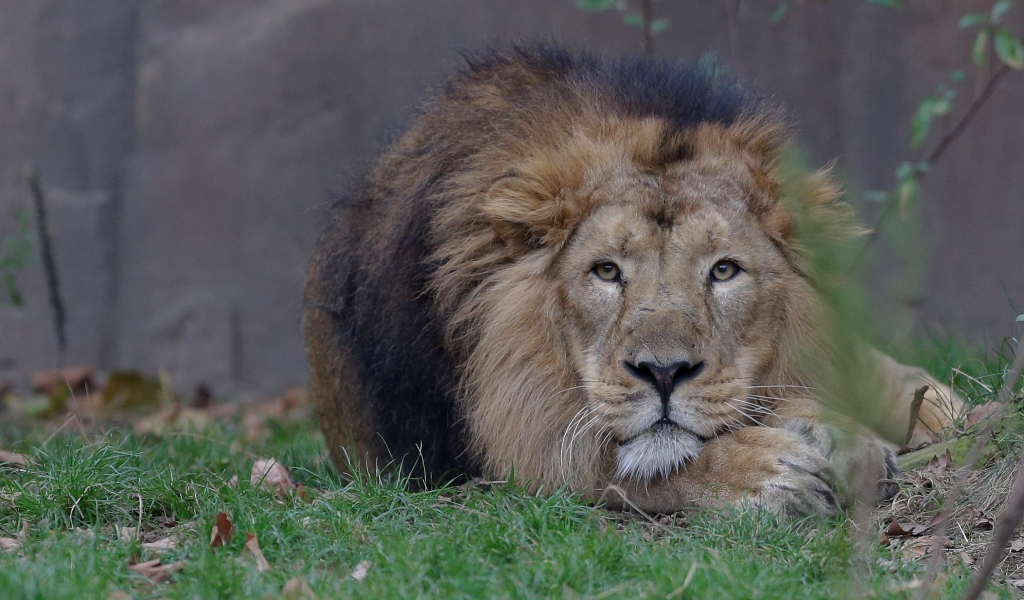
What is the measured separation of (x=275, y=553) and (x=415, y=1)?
5565mm

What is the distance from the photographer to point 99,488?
349 cm

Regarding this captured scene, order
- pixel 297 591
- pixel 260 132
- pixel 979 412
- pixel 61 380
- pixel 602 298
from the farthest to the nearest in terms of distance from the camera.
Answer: pixel 260 132, pixel 61 380, pixel 979 412, pixel 602 298, pixel 297 591

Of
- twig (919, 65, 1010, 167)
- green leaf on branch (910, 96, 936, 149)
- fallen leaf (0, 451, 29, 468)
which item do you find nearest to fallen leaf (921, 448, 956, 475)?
green leaf on branch (910, 96, 936, 149)

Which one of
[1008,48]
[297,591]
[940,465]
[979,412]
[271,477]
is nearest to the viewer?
[297,591]

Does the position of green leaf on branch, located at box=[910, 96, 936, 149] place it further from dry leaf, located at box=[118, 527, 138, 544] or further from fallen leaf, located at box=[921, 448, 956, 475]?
dry leaf, located at box=[118, 527, 138, 544]

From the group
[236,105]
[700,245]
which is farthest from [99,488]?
[236,105]

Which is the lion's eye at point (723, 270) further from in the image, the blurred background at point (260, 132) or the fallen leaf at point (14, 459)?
the blurred background at point (260, 132)

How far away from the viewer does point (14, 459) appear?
13.9ft

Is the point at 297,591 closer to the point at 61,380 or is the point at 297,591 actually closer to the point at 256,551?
the point at 256,551

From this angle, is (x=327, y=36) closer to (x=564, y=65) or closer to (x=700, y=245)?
(x=564, y=65)

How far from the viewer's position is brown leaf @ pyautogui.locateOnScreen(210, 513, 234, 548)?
3.06m

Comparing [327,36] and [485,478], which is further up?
[327,36]

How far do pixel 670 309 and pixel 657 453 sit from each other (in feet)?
1.44

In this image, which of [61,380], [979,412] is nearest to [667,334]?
[979,412]
